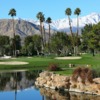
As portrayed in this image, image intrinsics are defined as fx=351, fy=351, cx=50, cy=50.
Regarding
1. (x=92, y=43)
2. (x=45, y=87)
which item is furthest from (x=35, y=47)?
(x=45, y=87)

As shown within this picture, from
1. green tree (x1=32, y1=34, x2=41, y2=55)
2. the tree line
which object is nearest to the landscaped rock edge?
the tree line

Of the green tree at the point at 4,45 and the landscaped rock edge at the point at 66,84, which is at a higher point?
the green tree at the point at 4,45

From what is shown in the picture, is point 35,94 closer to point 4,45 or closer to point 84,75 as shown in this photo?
point 84,75

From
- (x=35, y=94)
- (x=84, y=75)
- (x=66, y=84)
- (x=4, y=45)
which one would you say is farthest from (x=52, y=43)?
(x=84, y=75)

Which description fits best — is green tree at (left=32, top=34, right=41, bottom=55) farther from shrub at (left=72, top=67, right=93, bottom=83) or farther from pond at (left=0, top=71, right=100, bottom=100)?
shrub at (left=72, top=67, right=93, bottom=83)

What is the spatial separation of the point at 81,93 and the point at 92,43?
183ft

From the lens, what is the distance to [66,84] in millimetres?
41562

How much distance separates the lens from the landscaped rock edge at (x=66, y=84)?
3760 cm

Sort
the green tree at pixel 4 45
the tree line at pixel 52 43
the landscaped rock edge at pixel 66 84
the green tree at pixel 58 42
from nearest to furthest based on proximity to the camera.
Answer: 1. the landscaped rock edge at pixel 66 84
2. the tree line at pixel 52 43
3. the green tree at pixel 58 42
4. the green tree at pixel 4 45

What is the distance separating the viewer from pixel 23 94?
4075 centimetres

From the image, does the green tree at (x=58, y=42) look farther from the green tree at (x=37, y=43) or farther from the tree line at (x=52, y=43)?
the green tree at (x=37, y=43)

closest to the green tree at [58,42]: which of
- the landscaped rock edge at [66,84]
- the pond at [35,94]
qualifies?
the landscaped rock edge at [66,84]

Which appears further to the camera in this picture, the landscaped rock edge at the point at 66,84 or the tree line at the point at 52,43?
the tree line at the point at 52,43

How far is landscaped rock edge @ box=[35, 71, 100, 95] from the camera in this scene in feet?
123
